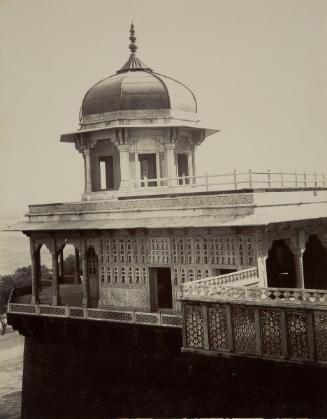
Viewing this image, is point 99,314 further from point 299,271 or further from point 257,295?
point 257,295

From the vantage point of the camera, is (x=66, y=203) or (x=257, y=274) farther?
(x=66, y=203)

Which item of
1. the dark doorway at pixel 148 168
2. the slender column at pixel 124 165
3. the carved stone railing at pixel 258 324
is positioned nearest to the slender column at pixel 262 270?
the carved stone railing at pixel 258 324

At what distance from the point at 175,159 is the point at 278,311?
10.4 metres

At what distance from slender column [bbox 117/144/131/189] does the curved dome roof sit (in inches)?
56.5

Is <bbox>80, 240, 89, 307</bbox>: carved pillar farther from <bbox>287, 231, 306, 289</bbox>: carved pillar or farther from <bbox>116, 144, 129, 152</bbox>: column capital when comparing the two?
<bbox>287, 231, 306, 289</bbox>: carved pillar

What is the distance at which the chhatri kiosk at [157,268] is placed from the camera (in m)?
12.3

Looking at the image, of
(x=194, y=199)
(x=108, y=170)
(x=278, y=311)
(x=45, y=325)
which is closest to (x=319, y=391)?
(x=278, y=311)

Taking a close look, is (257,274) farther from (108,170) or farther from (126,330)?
(108,170)

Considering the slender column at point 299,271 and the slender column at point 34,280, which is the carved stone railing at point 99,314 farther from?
the slender column at point 299,271

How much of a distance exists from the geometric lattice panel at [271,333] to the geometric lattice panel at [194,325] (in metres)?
1.50

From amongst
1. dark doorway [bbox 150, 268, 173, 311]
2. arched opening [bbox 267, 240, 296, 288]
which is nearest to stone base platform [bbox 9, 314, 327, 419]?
dark doorway [bbox 150, 268, 173, 311]

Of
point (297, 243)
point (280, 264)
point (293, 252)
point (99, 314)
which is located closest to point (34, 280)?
point (99, 314)

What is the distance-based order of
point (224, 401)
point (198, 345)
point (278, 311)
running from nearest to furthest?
point (278, 311) < point (198, 345) < point (224, 401)

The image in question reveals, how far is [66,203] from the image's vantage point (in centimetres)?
1927
